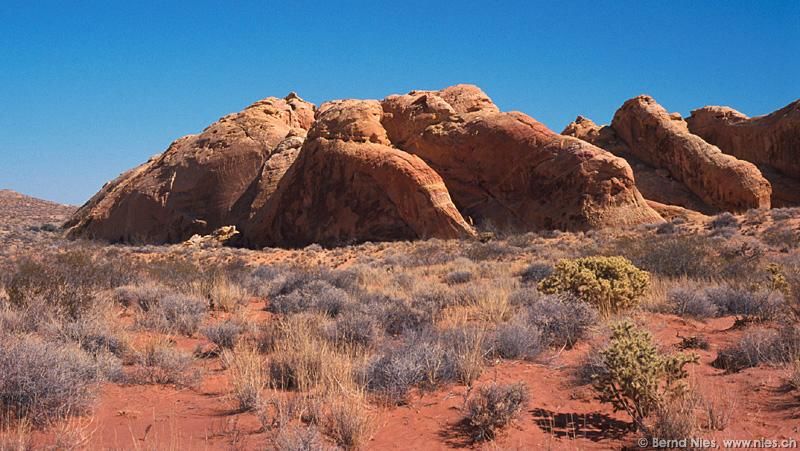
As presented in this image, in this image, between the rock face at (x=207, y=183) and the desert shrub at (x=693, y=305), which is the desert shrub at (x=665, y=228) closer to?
the desert shrub at (x=693, y=305)

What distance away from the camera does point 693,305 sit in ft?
26.2

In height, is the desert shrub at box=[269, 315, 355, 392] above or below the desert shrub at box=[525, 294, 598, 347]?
below

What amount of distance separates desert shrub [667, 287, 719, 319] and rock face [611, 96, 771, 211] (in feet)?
77.0

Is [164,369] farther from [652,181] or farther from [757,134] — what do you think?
[757,134]

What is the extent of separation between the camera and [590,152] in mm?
22359

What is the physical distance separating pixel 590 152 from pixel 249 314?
1737cm

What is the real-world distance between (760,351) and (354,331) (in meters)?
4.25

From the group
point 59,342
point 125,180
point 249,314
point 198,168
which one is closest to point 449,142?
point 198,168

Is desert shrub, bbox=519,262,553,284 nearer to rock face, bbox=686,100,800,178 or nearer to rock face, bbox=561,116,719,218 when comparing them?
rock face, bbox=561,116,719,218

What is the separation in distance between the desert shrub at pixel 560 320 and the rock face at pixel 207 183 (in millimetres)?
22154

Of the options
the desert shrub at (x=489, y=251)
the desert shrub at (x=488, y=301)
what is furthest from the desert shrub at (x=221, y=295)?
the desert shrub at (x=489, y=251)

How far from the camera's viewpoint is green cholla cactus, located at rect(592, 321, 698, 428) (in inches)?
161

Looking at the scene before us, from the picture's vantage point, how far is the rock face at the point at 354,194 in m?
22.9

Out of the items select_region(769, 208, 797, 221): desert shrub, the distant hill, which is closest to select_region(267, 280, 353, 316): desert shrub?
select_region(769, 208, 797, 221): desert shrub
